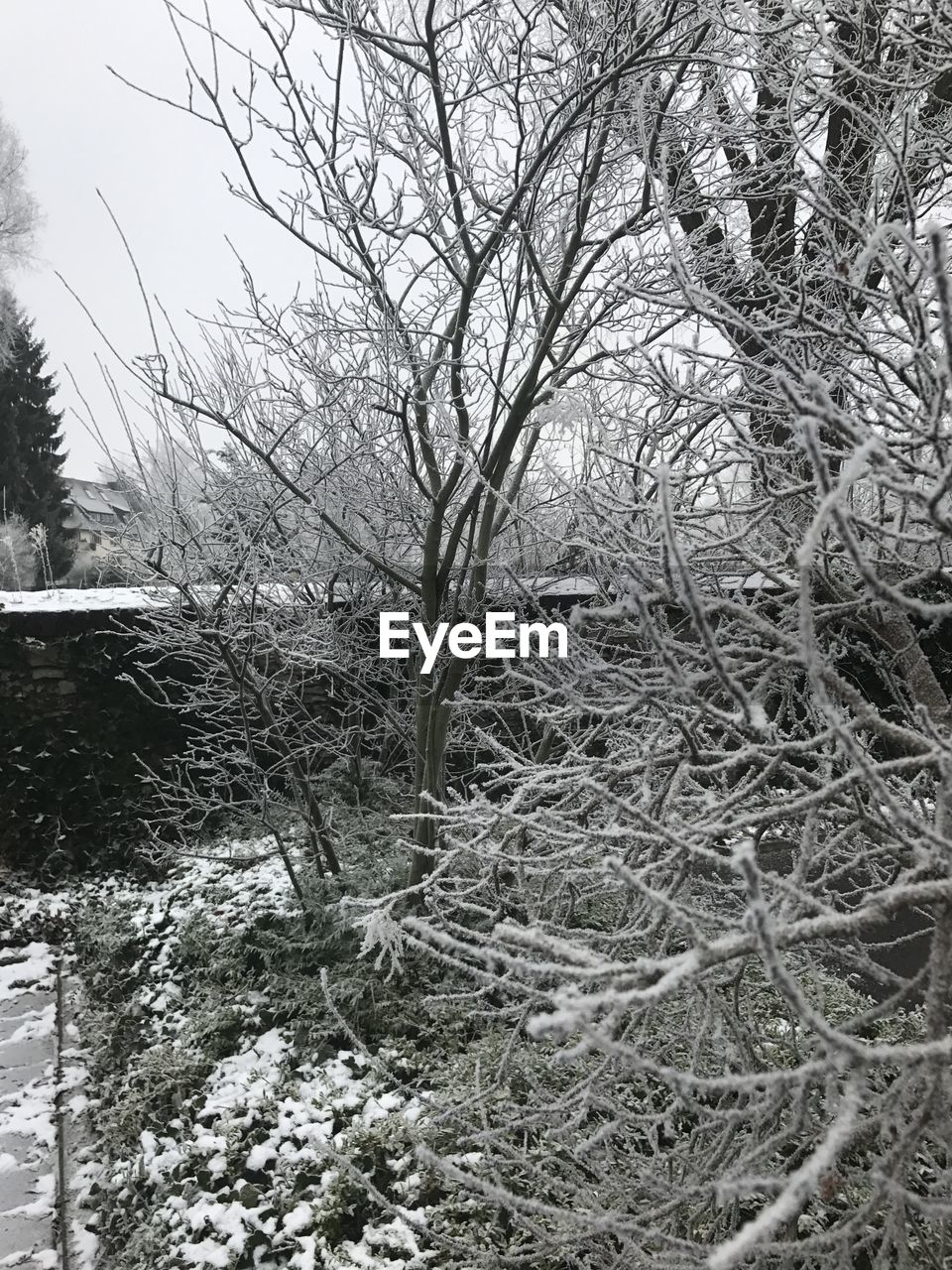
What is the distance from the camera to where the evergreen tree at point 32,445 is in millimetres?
17891

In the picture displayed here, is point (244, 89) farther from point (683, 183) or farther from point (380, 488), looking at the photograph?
point (380, 488)

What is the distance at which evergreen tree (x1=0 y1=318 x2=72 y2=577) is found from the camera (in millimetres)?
17891

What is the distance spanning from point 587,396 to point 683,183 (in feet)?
3.54

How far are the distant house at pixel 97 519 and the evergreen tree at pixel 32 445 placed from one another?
1.71ft

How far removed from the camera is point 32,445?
61.6 ft

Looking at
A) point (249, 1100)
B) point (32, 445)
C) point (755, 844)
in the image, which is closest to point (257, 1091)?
point (249, 1100)

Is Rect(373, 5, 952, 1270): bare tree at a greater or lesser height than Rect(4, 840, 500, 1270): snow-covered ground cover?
greater

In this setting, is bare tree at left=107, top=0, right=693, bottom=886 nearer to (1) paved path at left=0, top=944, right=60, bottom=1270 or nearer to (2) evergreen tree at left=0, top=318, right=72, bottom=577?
(1) paved path at left=0, top=944, right=60, bottom=1270

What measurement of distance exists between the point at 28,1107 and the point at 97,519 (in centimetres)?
312

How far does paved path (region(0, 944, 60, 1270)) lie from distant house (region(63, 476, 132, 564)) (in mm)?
2678

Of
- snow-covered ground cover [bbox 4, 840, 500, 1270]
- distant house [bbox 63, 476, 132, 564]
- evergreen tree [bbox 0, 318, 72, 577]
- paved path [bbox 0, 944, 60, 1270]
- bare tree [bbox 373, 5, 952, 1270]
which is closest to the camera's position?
bare tree [bbox 373, 5, 952, 1270]

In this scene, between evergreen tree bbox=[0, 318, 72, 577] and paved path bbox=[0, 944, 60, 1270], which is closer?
paved path bbox=[0, 944, 60, 1270]

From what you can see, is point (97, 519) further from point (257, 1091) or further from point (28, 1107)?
point (257, 1091)

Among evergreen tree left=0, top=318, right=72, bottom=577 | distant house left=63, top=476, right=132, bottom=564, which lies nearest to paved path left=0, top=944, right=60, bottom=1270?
distant house left=63, top=476, right=132, bottom=564
